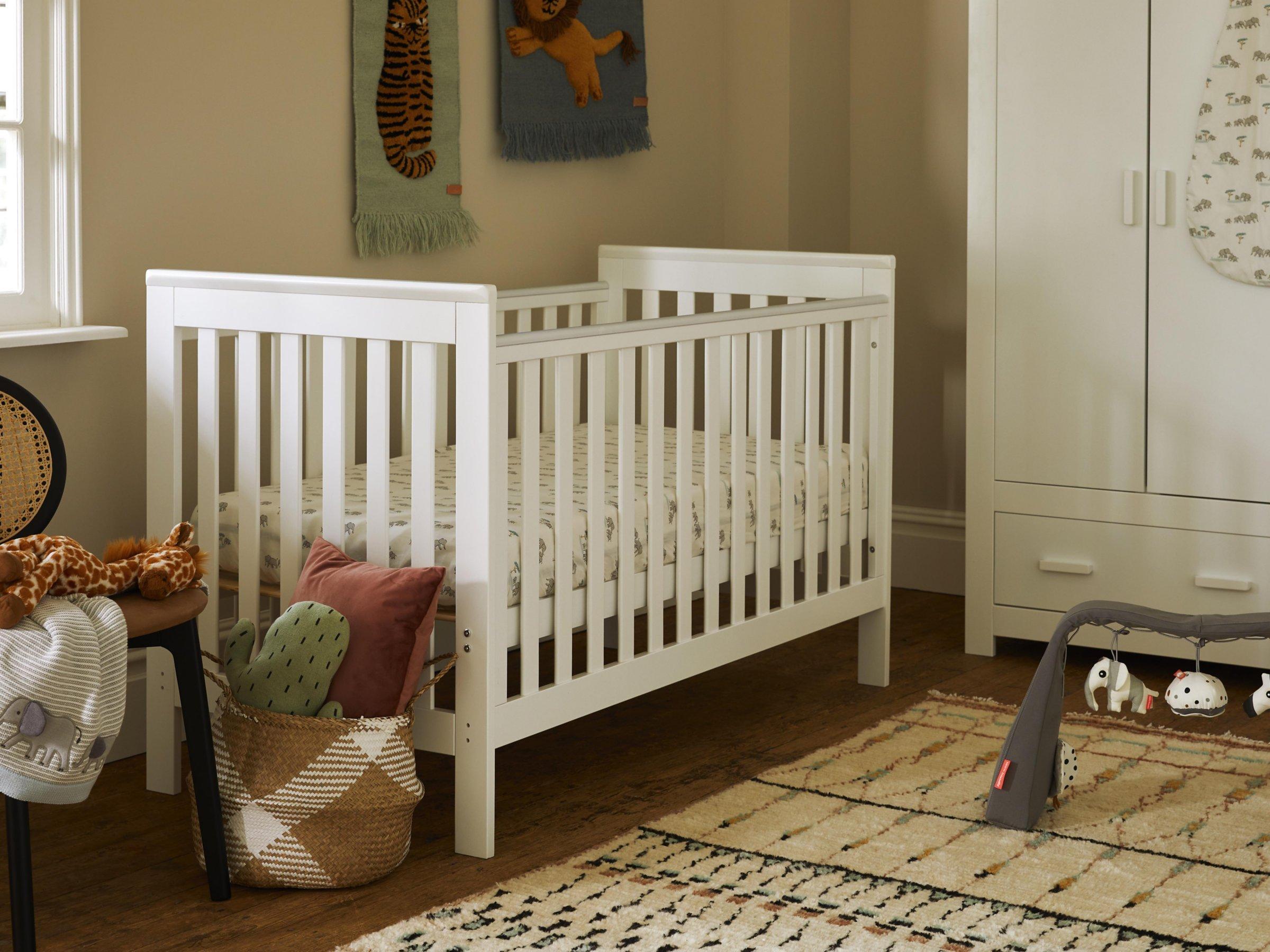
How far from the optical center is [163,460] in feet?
7.48

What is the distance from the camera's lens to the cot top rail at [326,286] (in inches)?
78.2

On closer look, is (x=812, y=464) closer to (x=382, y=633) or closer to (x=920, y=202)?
(x=382, y=633)

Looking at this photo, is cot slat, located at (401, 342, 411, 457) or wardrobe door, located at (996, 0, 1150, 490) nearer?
cot slat, located at (401, 342, 411, 457)

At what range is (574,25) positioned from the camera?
3.29 metres

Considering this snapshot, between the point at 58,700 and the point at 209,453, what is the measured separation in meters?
0.66

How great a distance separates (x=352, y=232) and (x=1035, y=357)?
1395 millimetres

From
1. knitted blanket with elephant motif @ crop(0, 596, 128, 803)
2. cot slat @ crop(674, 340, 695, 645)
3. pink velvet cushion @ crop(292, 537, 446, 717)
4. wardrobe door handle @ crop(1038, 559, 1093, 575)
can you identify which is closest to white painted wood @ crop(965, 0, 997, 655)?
wardrobe door handle @ crop(1038, 559, 1093, 575)

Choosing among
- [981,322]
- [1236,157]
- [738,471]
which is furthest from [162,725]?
[1236,157]

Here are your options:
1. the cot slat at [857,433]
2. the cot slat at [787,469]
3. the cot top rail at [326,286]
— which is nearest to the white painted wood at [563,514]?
the cot top rail at [326,286]

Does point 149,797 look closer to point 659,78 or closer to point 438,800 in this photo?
point 438,800

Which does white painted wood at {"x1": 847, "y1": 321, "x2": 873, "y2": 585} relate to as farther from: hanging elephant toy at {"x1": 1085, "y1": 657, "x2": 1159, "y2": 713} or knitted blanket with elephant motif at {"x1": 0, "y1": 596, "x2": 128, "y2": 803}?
knitted blanket with elephant motif at {"x1": 0, "y1": 596, "x2": 128, "y2": 803}

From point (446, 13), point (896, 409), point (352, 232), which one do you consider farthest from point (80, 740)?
point (896, 409)

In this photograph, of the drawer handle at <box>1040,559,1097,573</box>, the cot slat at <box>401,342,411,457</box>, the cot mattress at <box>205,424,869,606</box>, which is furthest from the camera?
the drawer handle at <box>1040,559,1097,573</box>

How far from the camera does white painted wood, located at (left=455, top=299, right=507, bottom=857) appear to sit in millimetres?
1985
